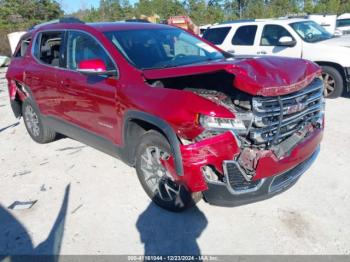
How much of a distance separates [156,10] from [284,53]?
40512 mm

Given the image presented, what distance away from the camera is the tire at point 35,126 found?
17.8ft

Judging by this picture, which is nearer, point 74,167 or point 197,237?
point 197,237

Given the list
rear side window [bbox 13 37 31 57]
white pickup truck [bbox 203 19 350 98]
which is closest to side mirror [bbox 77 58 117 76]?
rear side window [bbox 13 37 31 57]

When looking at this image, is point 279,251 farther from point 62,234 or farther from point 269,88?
point 62,234

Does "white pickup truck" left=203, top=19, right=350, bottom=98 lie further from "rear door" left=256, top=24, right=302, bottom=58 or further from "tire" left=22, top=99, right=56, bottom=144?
"tire" left=22, top=99, right=56, bottom=144

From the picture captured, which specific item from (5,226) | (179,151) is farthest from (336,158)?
(5,226)

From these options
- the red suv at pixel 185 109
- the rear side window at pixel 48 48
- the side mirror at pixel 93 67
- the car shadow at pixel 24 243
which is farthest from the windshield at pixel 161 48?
the car shadow at pixel 24 243

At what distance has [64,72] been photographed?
14.6 ft

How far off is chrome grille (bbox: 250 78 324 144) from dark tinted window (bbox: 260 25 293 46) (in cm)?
478

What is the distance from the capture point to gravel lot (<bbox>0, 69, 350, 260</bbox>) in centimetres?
301

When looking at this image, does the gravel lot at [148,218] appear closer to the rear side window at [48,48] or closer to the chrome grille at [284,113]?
the chrome grille at [284,113]

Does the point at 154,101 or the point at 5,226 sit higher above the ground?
the point at 154,101

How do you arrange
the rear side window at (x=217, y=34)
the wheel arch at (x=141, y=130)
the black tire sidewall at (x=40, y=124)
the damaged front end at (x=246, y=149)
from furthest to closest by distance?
the rear side window at (x=217, y=34) < the black tire sidewall at (x=40, y=124) < the wheel arch at (x=141, y=130) < the damaged front end at (x=246, y=149)

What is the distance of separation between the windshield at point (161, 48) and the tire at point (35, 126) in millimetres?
2152
